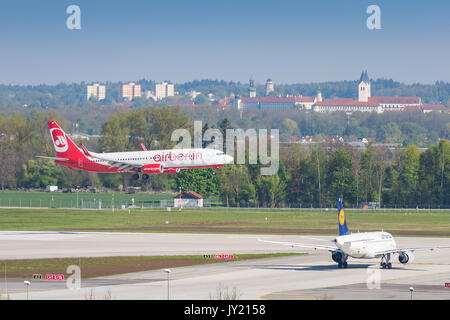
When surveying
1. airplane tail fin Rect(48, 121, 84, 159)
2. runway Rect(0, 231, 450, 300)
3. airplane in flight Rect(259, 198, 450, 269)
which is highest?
airplane tail fin Rect(48, 121, 84, 159)

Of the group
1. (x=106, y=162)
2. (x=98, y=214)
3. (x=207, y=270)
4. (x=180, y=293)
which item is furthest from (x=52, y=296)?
(x=98, y=214)

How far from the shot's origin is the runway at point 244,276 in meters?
68.6

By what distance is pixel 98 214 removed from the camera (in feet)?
593

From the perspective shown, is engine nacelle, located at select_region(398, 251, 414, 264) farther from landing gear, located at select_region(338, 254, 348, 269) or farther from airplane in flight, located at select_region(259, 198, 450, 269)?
landing gear, located at select_region(338, 254, 348, 269)

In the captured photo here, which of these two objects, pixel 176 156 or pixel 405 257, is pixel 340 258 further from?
pixel 176 156

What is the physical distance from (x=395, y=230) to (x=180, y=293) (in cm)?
7810

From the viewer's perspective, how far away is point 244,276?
80.7 m

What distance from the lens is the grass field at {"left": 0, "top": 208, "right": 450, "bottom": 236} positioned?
5719 inches

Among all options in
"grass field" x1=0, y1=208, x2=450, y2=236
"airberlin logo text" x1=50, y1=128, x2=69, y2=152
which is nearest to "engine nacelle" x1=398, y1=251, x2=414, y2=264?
"grass field" x1=0, y1=208, x2=450, y2=236

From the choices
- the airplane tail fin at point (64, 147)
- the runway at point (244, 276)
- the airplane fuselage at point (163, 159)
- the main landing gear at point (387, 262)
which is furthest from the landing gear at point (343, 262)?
the airplane tail fin at point (64, 147)

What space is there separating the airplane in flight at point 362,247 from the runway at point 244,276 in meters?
1.24

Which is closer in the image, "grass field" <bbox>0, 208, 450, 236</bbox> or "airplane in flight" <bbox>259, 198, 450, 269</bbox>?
"airplane in flight" <bbox>259, 198, 450, 269</bbox>

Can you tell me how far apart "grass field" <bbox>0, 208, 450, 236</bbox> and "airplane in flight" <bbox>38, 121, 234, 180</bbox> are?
1857 cm
